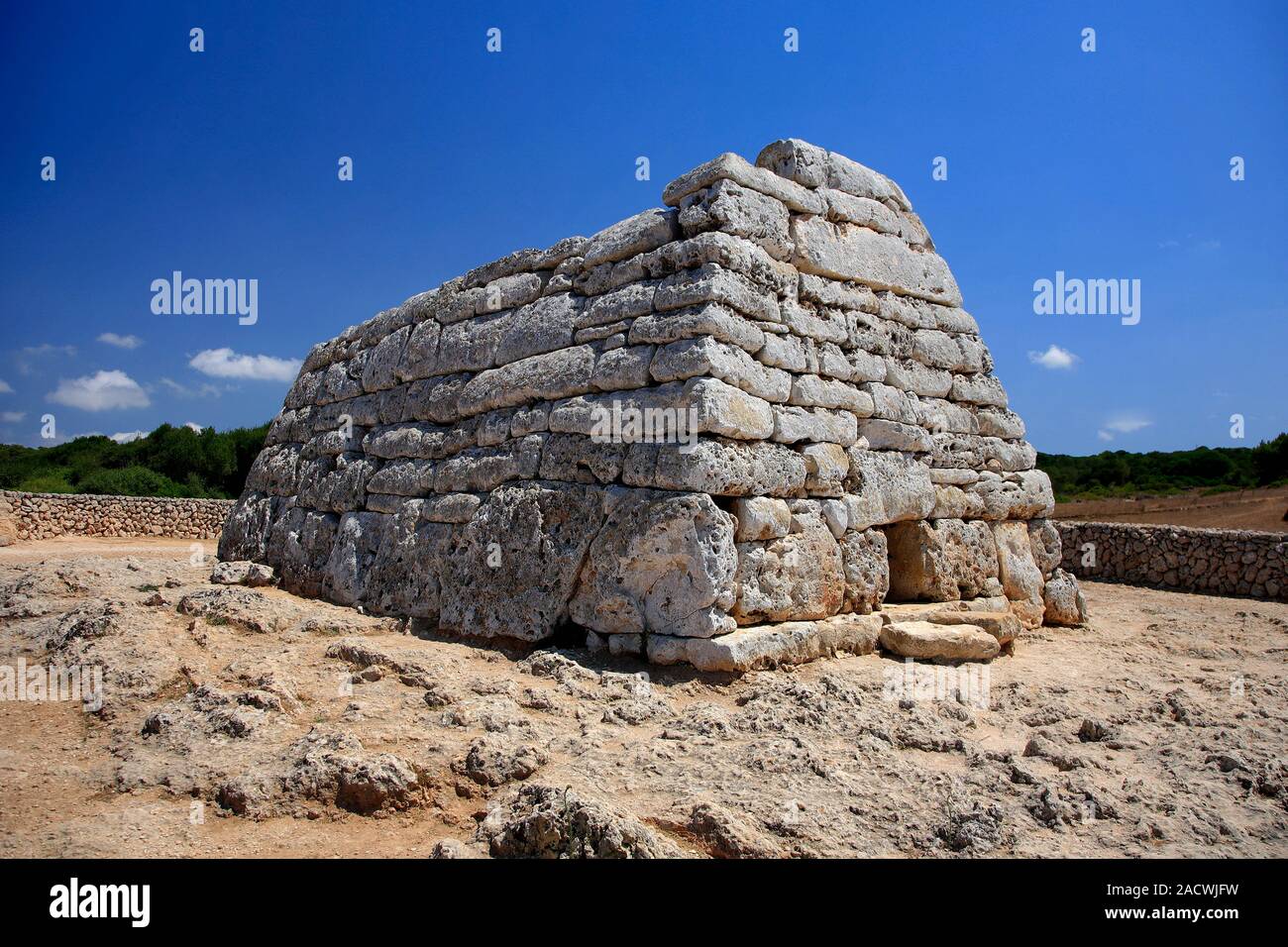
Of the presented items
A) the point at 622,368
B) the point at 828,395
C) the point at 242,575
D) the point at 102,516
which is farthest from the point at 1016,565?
the point at 102,516

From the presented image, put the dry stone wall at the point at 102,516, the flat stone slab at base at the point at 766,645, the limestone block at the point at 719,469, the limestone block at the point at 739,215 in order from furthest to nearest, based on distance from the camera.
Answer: the dry stone wall at the point at 102,516
the limestone block at the point at 739,215
the limestone block at the point at 719,469
the flat stone slab at base at the point at 766,645

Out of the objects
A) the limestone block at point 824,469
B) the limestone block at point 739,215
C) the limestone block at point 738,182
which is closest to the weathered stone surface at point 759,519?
the limestone block at point 824,469

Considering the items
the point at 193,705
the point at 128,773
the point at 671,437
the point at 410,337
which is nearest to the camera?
the point at 128,773

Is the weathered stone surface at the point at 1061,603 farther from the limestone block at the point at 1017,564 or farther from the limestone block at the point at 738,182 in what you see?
the limestone block at the point at 738,182

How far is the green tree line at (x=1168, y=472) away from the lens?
2594cm

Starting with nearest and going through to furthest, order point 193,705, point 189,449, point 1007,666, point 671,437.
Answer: point 193,705
point 671,437
point 1007,666
point 189,449

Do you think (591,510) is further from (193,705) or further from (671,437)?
(193,705)

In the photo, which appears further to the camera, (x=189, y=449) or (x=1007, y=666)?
(x=189, y=449)

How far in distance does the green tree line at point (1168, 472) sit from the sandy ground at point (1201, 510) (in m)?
1.61

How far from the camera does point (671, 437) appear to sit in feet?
15.5
